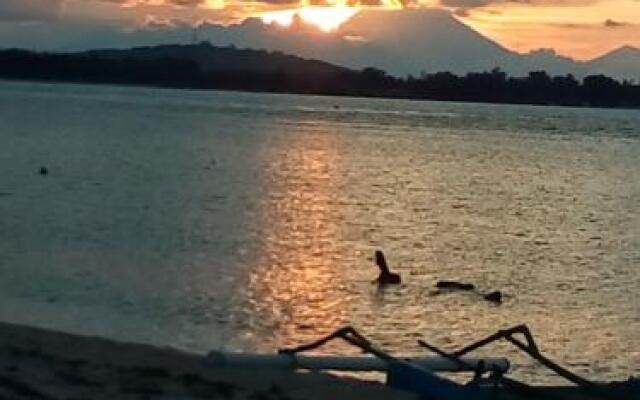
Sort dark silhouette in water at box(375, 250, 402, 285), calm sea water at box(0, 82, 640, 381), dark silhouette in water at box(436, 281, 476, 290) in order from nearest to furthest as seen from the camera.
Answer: calm sea water at box(0, 82, 640, 381)
dark silhouette in water at box(375, 250, 402, 285)
dark silhouette in water at box(436, 281, 476, 290)

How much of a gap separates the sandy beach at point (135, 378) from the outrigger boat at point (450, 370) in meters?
0.16

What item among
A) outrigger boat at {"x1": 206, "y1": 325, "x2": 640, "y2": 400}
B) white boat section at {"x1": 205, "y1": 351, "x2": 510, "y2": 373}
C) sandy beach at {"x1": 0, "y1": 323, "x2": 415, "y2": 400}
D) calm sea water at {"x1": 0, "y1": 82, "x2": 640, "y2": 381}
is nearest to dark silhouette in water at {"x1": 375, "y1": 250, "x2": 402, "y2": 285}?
calm sea water at {"x1": 0, "y1": 82, "x2": 640, "y2": 381}

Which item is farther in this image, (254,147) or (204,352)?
(254,147)

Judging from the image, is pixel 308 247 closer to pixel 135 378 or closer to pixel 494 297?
pixel 494 297

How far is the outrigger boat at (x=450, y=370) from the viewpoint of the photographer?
12789mm

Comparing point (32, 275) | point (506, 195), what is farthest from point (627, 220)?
point (32, 275)

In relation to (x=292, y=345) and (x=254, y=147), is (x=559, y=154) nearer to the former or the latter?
(x=254, y=147)

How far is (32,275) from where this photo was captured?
2572cm

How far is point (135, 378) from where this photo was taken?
1434cm

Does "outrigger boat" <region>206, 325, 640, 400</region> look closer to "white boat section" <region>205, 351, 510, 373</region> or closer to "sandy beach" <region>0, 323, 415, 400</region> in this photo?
"white boat section" <region>205, 351, 510, 373</region>

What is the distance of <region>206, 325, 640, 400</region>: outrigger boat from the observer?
42.0ft

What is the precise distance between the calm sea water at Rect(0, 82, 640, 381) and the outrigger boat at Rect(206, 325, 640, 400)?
3686mm

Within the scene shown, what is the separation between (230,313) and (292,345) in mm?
2935

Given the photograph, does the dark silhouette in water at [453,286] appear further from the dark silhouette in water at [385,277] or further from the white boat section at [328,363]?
the white boat section at [328,363]
